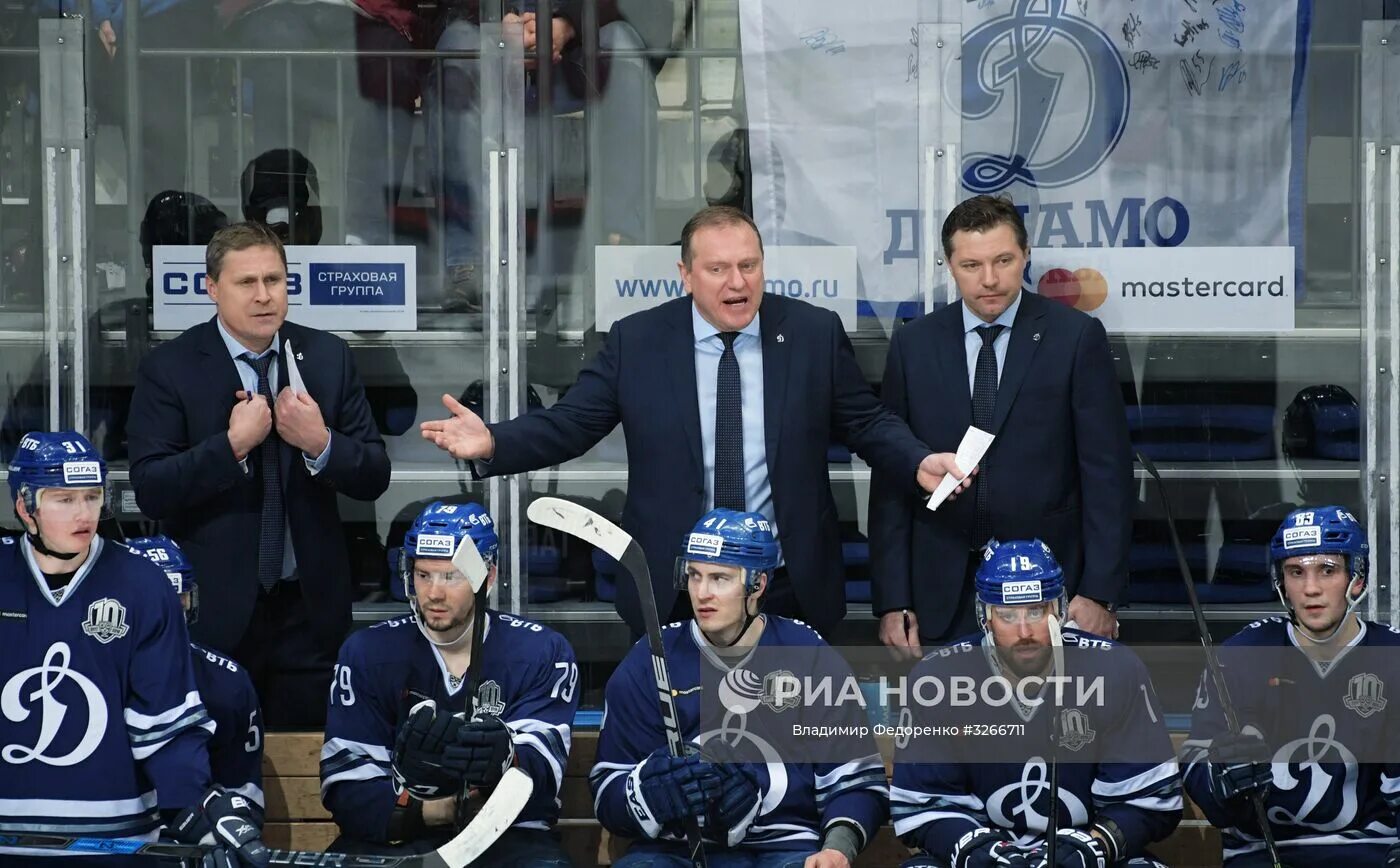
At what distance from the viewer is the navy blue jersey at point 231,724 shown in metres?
4.12

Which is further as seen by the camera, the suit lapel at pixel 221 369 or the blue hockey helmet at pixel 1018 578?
the suit lapel at pixel 221 369

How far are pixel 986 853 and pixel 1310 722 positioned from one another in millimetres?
823

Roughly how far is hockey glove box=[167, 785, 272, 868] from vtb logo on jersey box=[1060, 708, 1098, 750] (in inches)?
59.5

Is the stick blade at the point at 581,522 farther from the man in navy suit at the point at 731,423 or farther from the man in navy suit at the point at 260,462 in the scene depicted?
the man in navy suit at the point at 260,462

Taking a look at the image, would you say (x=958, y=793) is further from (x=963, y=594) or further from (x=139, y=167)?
(x=139, y=167)

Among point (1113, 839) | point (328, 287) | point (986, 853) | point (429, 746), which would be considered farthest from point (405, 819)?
point (328, 287)

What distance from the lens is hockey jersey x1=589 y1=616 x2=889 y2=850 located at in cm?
393

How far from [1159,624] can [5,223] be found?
3096 millimetres

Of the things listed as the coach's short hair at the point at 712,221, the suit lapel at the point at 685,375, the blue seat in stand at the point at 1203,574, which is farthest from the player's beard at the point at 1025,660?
the blue seat in stand at the point at 1203,574

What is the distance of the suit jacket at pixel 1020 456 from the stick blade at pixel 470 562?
2.95 feet

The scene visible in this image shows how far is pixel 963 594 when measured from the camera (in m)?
4.37

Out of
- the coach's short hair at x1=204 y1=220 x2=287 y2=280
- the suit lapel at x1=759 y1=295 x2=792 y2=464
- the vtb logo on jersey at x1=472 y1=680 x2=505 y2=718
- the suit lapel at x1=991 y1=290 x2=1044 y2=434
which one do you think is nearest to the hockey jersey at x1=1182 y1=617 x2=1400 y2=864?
the suit lapel at x1=991 y1=290 x2=1044 y2=434

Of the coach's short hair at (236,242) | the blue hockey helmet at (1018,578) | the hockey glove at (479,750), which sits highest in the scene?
the coach's short hair at (236,242)

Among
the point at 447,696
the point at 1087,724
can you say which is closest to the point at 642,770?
the point at 447,696
